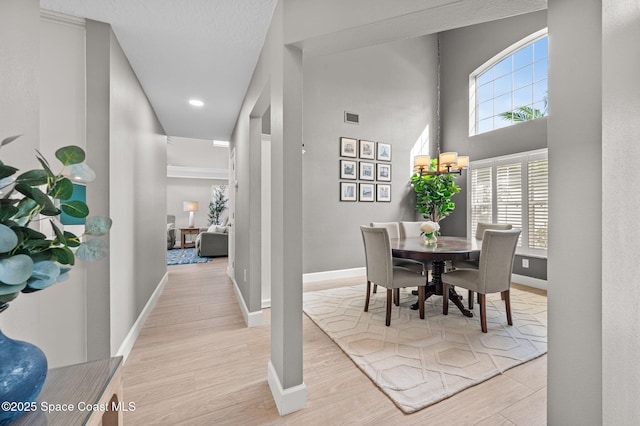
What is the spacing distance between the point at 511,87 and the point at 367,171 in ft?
9.25

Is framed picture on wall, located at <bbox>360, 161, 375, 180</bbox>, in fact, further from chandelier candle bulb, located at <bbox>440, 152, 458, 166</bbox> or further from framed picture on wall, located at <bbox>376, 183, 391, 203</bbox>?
chandelier candle bulb, located at <bbox>440, 152, 458, 166</bbox>

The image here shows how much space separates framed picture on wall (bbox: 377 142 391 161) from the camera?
479 cm

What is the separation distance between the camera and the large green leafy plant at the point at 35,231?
1.74ft

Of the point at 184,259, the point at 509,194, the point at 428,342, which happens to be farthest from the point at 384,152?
the point at 184,259

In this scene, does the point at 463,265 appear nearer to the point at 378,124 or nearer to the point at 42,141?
the point at 378,124

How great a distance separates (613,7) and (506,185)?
13.6 ft

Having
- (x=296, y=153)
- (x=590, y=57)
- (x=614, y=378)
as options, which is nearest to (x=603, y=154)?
(x=590, y=57)

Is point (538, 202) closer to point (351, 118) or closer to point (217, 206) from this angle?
point (351, 118)

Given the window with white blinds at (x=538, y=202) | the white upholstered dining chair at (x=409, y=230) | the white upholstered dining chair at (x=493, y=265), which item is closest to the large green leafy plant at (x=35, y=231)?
the white upholstered dining chair at (x=493, y=265)

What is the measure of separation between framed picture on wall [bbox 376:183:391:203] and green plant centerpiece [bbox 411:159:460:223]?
536 millimetres

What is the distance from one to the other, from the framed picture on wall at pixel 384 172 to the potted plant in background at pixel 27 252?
177 inches

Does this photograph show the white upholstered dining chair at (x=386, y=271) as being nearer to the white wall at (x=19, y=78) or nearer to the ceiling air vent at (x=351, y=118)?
the white wall at (x=19, y=78)

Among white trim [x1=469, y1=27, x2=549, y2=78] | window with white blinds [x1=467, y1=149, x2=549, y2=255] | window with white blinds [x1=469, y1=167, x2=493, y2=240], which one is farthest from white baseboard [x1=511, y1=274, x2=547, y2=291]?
white trim [x1=469, y1=27, x2=549, y2=78]

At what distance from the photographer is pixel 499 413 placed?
4.81ft
